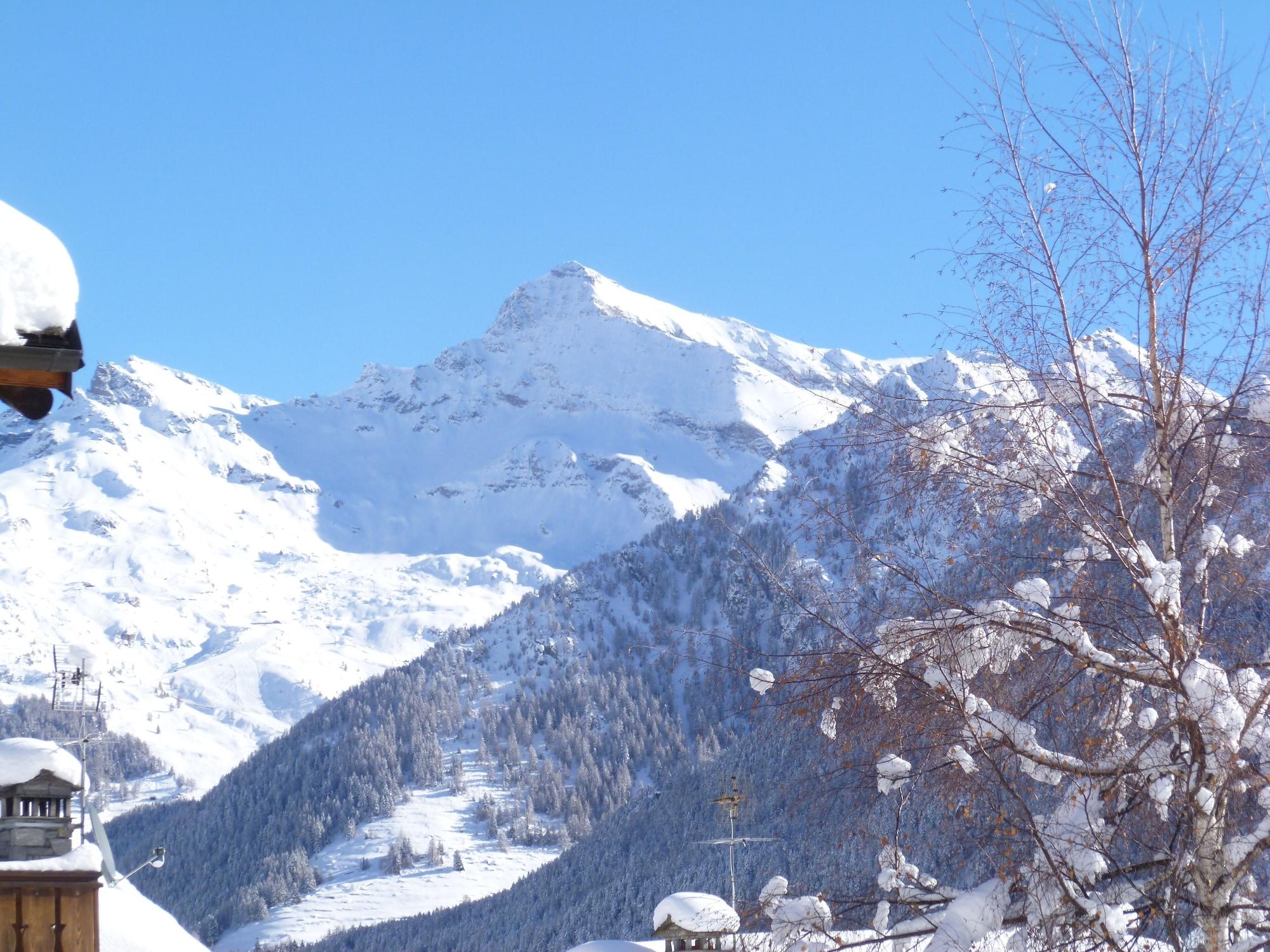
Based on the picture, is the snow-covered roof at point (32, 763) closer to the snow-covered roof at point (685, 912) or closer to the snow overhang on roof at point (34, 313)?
the snow overhang on roof at point (34, 313)

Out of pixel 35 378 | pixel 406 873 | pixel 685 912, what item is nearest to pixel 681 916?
pixel 685 912

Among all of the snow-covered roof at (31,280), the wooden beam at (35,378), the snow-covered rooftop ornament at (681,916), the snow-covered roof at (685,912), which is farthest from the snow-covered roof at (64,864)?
the snow-covered rooftop ornament at (681,916)

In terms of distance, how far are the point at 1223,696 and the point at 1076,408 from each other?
1.63m

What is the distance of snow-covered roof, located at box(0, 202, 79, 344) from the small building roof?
6.15m

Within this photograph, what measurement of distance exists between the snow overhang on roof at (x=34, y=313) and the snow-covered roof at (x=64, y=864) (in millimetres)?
4065

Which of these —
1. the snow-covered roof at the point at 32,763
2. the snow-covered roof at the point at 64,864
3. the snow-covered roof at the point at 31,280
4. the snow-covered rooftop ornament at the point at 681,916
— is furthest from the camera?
the snow-covered rooftop ornament at the point at 681,916

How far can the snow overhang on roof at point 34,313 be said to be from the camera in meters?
5.02

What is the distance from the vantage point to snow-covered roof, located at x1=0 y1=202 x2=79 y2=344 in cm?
500

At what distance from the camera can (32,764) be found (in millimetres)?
10250

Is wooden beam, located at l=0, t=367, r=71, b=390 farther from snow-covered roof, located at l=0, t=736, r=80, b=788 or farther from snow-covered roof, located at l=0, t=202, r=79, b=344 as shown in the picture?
snow-covered roof, located at l=0, t=736, r=80, b=788

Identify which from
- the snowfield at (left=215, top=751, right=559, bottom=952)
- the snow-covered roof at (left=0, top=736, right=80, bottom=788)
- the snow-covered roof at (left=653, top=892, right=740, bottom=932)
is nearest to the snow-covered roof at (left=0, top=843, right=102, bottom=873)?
the snow-covered roof at (left=0, top=736, right=80, bottom=788)

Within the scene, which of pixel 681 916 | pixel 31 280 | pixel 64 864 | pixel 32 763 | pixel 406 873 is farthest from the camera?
pixel 406 873

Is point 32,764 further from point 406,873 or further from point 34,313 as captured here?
point 406,873

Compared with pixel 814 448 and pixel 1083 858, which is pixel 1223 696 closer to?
pixel 1083 858
